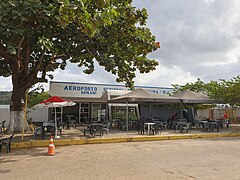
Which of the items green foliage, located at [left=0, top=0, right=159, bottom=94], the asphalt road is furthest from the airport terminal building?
the asphalt road

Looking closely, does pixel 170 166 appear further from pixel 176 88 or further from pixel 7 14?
pixel 176 88

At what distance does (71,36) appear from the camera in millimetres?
11023

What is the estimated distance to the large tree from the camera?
7.34 metres

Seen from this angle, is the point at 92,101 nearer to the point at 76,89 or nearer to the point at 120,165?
the point at 76,89

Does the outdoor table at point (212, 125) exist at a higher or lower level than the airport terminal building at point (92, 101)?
lower

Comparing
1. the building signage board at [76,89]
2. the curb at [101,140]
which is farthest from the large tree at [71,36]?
Result: the building signage board at [76,89]

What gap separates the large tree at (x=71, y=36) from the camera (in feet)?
24.1

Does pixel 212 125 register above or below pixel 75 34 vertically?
below

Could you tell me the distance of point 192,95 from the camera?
675 inches

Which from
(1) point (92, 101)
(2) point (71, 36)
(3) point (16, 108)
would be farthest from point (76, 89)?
(2) point (71, 36)

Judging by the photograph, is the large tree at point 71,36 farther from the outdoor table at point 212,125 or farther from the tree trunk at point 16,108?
the outdoor table at point 212,125

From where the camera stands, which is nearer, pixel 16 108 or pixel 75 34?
pixel 75 34

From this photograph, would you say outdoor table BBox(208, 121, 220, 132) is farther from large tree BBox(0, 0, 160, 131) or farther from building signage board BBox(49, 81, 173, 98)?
building signage board BBox(49, 81, 173, 98)

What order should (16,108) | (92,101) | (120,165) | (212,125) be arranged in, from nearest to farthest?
(120,165) < (16,108) < (212,125) < (92,101)
